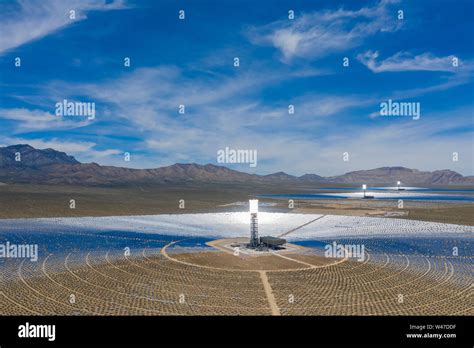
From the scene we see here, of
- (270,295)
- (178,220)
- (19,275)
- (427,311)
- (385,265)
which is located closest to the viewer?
(427,311)

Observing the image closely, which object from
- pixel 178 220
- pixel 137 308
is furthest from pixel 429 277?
pixel 178 220

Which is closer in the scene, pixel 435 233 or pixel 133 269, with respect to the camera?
pixel 133 269

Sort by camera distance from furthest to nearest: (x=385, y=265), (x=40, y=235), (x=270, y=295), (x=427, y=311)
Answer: (x=40, y=235) < (x=385, y=265) < (x=270, y=295) < (x=427, y=311)
